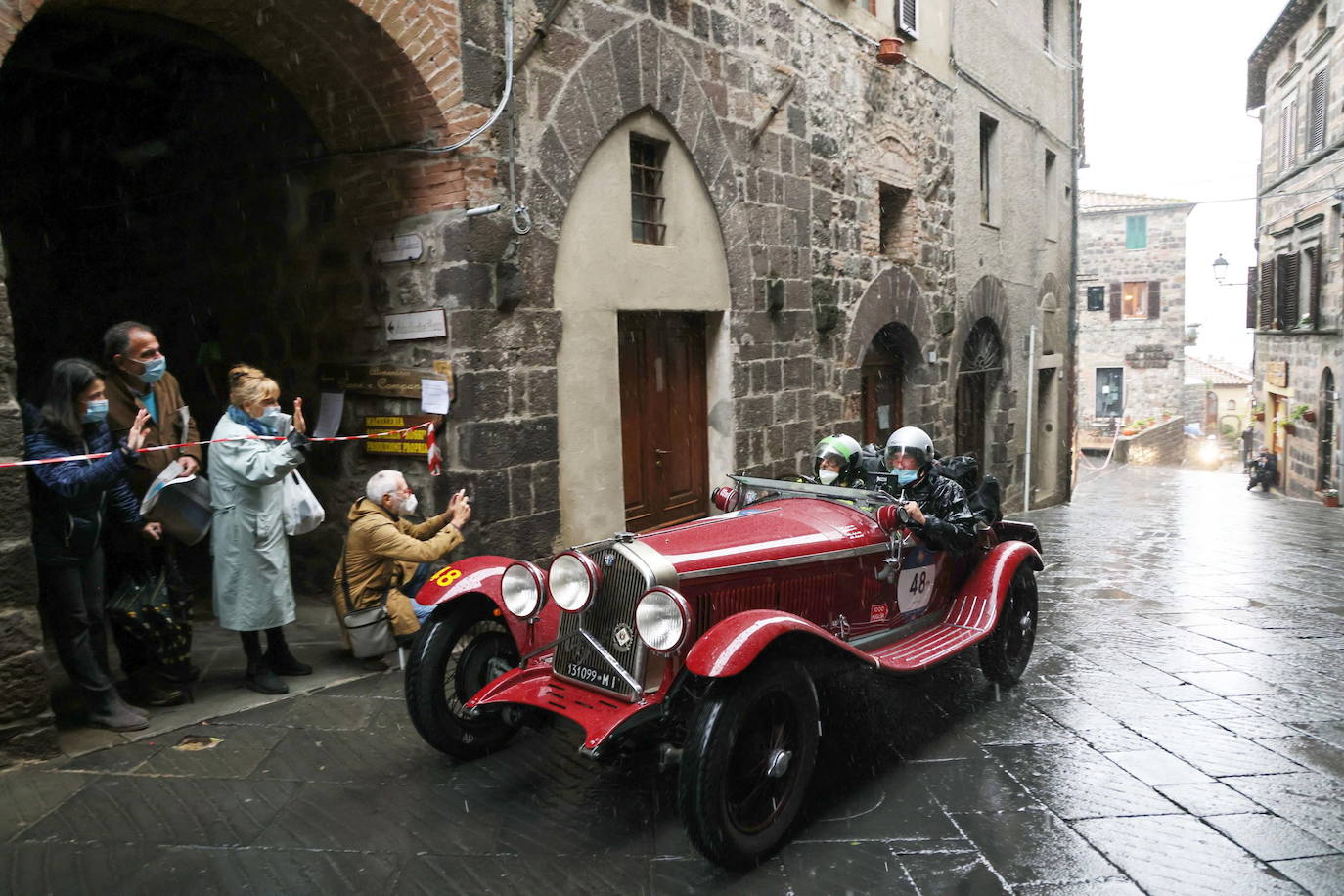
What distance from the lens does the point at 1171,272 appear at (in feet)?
103

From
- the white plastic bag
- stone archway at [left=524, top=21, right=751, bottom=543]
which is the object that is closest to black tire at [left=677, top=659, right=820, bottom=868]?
the white plastic bag

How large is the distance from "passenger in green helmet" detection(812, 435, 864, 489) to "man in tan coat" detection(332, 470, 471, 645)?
5.79ft

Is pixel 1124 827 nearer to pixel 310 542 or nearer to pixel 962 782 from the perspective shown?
pixel 962 782

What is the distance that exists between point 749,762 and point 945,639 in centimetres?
149

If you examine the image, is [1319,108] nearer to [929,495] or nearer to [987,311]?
[987,311]

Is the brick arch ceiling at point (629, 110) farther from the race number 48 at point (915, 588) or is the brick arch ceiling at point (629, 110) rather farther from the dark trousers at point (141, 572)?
the race number 48 at point (915, 588)

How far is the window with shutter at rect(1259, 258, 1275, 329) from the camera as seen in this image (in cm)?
1950

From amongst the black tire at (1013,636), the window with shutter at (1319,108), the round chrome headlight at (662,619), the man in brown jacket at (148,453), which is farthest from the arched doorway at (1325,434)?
the man in brown jacket at (148,453)

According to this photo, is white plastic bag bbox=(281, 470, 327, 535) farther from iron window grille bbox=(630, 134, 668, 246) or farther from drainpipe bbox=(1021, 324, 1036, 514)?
drainpipe bbox=(1021, 324, 1036, 514)

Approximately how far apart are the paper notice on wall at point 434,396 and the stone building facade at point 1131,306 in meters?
29.9

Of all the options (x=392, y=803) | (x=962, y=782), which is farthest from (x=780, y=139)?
(x=392, y=803)

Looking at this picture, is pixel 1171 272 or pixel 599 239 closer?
pixel 599 239

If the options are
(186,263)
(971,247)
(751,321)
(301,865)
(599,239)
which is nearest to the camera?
(301,865)

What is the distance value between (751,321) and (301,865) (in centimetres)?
544
